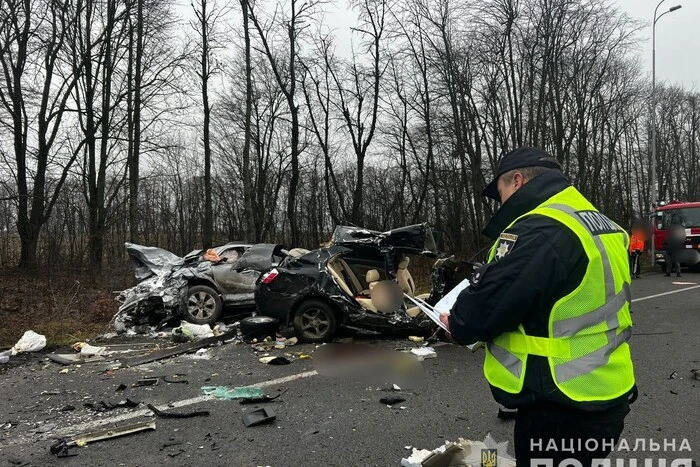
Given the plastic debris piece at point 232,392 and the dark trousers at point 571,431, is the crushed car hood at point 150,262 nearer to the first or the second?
the plastic debris piece at point 232,392

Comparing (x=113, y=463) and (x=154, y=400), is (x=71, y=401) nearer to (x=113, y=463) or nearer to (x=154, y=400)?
(x=154, y=400)

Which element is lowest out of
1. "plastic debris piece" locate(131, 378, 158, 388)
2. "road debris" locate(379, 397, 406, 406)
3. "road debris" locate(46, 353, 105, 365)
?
"road debris" locate(379, 397, 406, 406)

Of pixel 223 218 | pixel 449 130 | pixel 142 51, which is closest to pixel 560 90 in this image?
pixel 449 130

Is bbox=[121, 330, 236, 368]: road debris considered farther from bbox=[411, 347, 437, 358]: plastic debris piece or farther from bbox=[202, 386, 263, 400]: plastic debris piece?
bbox=[411, 347, 437, 358]: plastic debris piece

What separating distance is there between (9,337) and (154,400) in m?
4.97

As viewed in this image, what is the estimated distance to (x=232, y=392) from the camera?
16.5 ft

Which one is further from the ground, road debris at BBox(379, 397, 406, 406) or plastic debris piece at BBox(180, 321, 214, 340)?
plastic debris piece at BBox(180, 321, 214, 340)

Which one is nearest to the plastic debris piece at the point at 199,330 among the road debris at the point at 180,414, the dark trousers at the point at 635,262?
the road debris at the point at 180,414

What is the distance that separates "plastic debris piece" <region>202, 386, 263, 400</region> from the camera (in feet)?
A: 16.1

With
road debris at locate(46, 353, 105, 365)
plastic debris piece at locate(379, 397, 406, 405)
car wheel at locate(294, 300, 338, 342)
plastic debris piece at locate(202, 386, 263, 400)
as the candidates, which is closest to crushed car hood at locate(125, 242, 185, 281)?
road debris at locate(46, 353, 105, 365)

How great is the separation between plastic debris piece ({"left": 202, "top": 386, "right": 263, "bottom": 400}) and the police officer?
12.0 ft

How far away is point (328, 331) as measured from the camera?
7340mm

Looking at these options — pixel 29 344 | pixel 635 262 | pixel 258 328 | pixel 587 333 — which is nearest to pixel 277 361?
pixel 258 328

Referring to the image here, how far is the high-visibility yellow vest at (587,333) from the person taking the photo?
162cm
